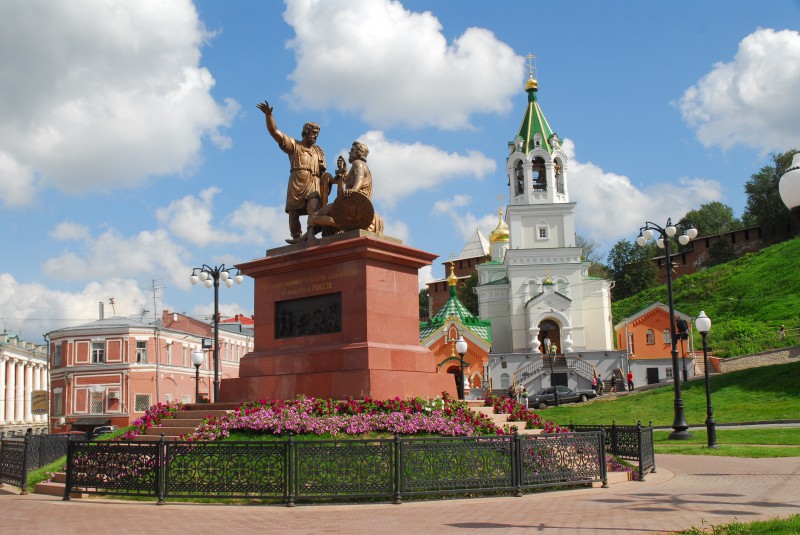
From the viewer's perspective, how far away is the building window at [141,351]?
52531 millimetres

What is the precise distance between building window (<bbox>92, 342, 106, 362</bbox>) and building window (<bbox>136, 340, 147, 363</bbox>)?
2.20 m

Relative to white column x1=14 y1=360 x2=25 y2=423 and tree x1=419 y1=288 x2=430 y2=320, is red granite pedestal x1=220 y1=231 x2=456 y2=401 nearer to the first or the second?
white column x1=14 y1=360 x2=25 y2=423

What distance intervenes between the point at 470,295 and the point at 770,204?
34211 mm

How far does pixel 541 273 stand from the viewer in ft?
204

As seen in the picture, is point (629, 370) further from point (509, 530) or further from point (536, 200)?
point (509, 530)

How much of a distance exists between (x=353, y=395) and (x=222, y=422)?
2.31 metres

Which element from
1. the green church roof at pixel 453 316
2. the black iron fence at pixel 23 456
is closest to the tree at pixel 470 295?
the green church roof at pixel 453 316

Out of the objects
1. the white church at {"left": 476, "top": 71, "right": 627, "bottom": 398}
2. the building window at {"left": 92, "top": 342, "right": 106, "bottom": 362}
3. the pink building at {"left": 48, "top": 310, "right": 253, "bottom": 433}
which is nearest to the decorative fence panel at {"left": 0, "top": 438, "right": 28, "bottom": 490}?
the pink building at {"left": 48, "top": 310, "right": 253, "bottom": 433}

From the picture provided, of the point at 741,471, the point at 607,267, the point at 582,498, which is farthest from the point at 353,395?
the point at 607,267

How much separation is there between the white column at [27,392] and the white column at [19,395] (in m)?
0.26

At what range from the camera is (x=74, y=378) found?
171ft

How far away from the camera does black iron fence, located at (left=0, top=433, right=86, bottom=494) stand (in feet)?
41.8

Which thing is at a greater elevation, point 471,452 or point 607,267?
point 607,267

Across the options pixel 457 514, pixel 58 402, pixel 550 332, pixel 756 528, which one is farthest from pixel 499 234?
pixel 756 528
